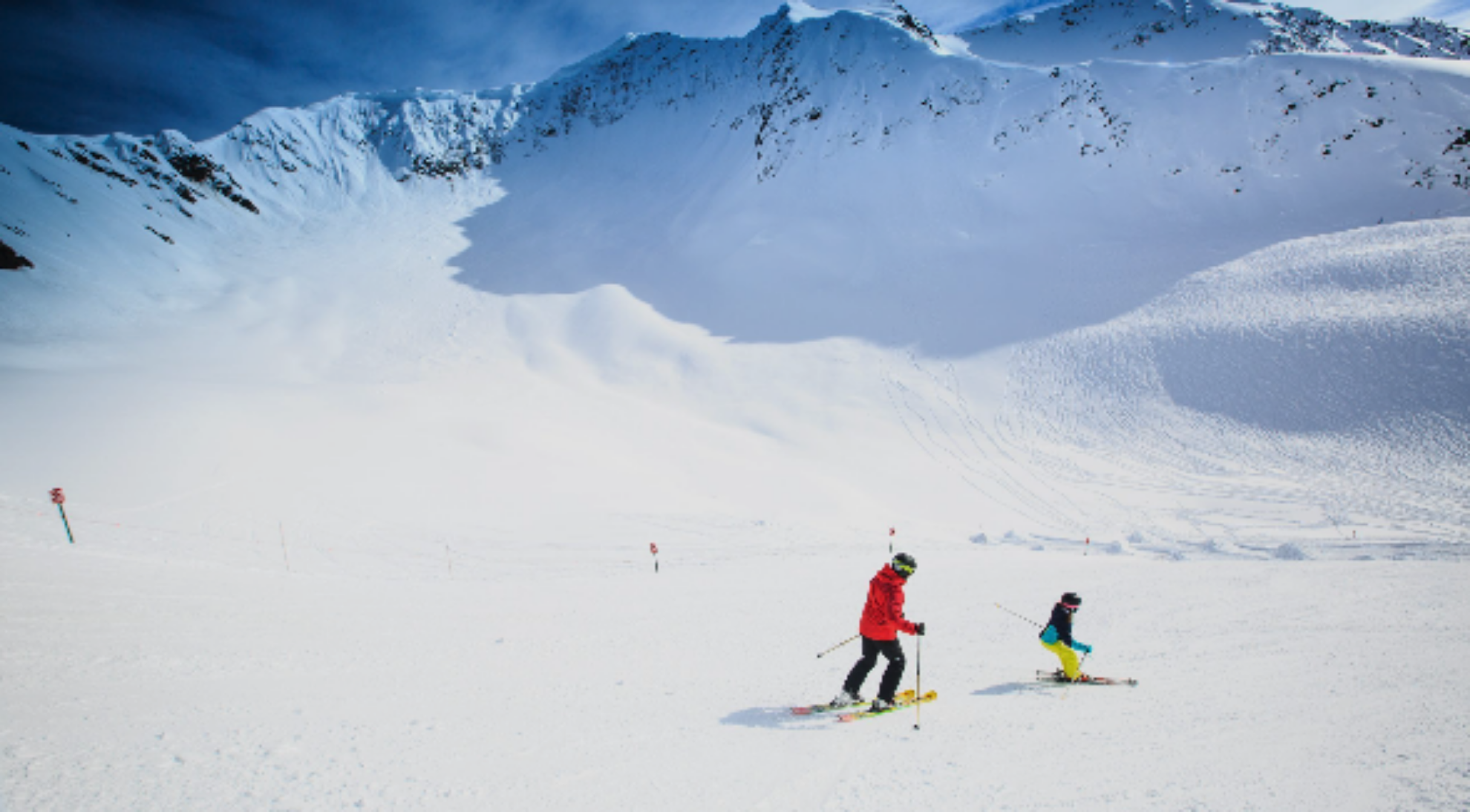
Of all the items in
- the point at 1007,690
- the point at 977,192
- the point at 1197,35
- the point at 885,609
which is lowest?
the point at 1007,690

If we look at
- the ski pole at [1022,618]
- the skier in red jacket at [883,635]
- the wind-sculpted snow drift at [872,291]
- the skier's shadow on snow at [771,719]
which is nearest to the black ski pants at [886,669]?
the skier in red jacket at [883,635]

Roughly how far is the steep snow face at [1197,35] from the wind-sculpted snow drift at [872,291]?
29.6 inches

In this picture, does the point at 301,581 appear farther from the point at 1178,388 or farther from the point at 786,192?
the point at 786,192

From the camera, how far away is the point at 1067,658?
20.6 ft

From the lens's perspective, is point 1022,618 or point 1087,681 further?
point 1022,618

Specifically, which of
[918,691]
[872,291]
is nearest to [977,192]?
[872,291]

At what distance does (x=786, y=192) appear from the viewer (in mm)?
52000

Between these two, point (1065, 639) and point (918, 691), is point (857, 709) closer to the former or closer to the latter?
point (918, 691)

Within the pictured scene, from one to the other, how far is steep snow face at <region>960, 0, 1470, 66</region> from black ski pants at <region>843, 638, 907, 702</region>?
91.6 meters

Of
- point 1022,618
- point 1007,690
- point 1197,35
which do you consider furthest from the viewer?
point 1197,35

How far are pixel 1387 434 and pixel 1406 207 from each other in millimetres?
25442

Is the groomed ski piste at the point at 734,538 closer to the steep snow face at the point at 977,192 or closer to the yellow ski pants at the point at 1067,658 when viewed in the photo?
the yellow ski pants at the point at 1067,658

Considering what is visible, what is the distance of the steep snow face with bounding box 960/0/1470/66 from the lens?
6881 cm

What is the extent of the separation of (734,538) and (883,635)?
9.92 m
